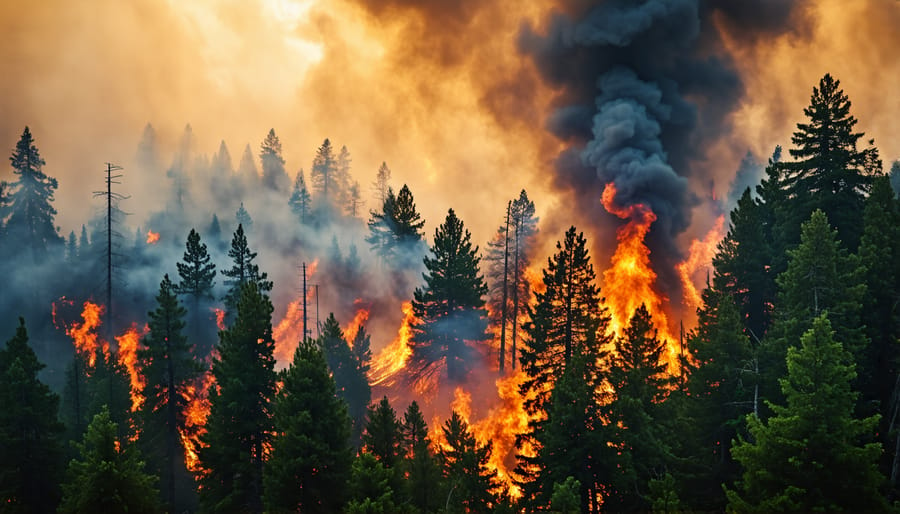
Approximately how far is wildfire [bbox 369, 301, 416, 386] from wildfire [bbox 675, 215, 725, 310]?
1039 inches

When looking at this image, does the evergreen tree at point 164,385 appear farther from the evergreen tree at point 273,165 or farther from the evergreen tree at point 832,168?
the evergreen tree at point 273,165

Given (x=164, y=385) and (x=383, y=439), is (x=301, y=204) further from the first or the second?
(x=383, y=439)

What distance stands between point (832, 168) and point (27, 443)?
41.7 m

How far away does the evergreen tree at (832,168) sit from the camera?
28750mm

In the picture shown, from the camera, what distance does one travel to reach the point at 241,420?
26203 millimetres

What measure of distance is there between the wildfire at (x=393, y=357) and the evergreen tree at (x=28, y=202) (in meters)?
47.2

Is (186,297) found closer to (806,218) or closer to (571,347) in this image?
(571,347)

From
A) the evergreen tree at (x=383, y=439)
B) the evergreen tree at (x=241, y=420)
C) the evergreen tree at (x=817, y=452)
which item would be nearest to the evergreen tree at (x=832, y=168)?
the evergreen tree at (x=817, y=452)

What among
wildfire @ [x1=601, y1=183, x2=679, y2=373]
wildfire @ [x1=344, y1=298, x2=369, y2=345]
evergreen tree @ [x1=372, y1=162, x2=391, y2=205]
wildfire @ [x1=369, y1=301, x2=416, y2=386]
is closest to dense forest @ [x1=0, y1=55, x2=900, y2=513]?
wildfire @ [x1=369, y1=301, x2=416, y2=386]

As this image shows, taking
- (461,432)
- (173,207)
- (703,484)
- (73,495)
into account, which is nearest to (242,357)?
(73,495)

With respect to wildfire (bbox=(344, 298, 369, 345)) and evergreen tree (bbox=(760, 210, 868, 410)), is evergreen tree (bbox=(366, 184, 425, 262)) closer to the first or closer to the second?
wildfire (bbox=(344, 298, 369, 345))

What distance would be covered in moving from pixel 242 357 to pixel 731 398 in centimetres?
2217

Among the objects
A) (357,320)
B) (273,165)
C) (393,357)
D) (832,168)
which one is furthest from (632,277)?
(273,165)

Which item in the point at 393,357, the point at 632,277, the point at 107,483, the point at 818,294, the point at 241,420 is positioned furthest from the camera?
the point at 393,357
